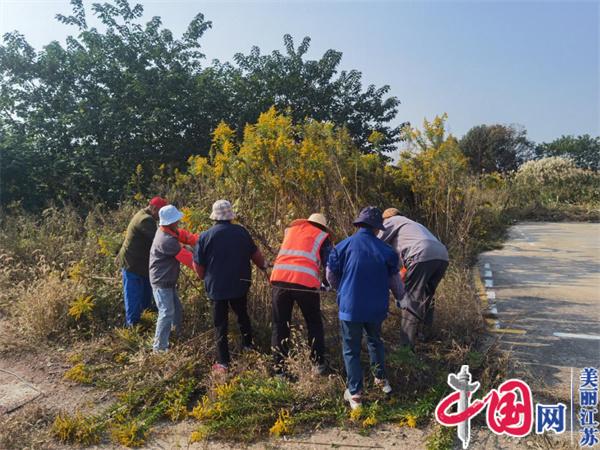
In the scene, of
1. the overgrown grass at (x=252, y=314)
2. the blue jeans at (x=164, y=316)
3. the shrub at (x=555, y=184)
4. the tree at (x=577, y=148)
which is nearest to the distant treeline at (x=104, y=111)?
the overgrown grass at (x=252, y=314)

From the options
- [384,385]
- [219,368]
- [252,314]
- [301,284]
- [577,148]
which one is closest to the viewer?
[384,385]

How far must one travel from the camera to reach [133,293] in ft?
17.5

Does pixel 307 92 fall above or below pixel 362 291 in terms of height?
above

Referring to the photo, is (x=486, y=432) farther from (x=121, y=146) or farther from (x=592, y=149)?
(x=592, y=149)

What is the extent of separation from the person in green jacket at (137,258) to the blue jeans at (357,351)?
2552 millimetres

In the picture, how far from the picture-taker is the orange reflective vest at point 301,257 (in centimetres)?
418

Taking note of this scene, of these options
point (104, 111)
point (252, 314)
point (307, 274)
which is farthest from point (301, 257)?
point (104, 111)

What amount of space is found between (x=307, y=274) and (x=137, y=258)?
217cm

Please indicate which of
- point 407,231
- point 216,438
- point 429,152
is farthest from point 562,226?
point 216,438

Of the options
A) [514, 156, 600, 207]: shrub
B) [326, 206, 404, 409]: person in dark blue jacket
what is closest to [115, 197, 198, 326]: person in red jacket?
[326, 206, 404, 409]: person in dark blue jacket

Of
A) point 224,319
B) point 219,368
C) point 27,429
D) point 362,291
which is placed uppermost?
point 362,291

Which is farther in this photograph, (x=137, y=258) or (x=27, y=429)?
(x=137, y=258)

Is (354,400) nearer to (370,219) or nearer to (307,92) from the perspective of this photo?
(370,219)

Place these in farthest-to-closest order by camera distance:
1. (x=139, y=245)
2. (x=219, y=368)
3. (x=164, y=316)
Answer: (x=139, y=245) → (x=164, y=316) → (x=219, y=368)
